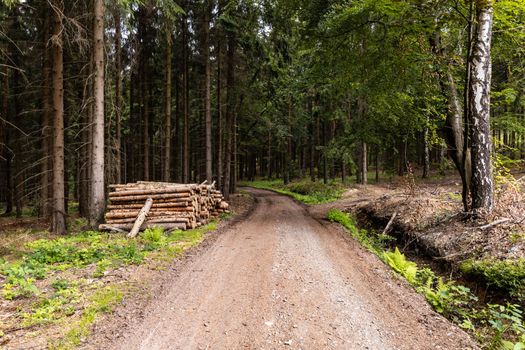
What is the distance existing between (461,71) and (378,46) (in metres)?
3.04

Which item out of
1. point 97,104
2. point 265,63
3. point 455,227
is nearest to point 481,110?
point 455,227

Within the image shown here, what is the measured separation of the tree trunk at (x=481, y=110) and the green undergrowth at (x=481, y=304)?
9.81ft

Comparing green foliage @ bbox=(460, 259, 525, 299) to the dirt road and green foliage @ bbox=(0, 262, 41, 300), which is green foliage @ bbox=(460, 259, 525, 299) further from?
green foliage @ bbox=(0, 262, 41, 300)

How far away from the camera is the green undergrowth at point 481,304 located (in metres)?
4.51

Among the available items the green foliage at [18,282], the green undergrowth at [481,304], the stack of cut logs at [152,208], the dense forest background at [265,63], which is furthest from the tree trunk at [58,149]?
the green undergrowth at [481,304]

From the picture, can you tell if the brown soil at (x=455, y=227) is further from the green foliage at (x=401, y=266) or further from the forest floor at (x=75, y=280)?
the forest floor at (x=75, y=280)

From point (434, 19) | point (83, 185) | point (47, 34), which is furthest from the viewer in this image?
point (83, 185)

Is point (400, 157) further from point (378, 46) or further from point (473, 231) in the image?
point (473, 231)

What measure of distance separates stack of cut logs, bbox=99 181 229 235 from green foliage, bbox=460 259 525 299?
28.0 ft

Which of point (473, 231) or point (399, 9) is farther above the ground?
point (399, 9)

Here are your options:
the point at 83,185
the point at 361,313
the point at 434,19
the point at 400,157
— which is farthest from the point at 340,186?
the point at 361,313

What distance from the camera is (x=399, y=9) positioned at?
891 centimetres

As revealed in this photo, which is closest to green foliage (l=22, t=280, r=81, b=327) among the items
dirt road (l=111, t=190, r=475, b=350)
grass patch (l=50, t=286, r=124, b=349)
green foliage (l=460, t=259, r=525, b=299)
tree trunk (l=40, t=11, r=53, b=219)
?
grass patch (l=50, t=286, r=124, b=349)

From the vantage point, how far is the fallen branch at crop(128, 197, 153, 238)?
10038mm
